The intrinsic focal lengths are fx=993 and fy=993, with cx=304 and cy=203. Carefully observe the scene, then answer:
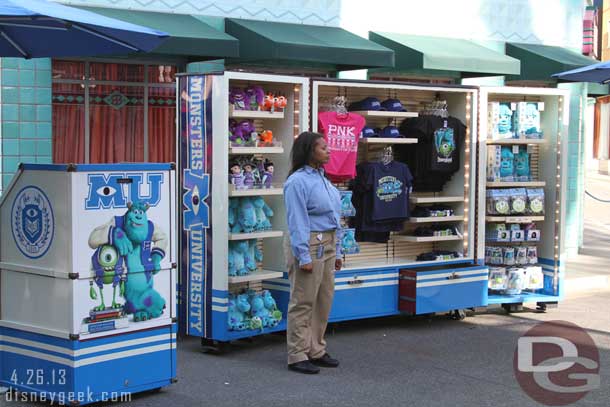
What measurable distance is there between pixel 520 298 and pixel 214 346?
3.96 m

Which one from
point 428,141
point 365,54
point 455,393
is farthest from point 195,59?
point 455,393

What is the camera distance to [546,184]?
11.6m

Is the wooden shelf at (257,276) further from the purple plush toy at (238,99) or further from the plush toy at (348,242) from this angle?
the purple plush toy at (238,99)

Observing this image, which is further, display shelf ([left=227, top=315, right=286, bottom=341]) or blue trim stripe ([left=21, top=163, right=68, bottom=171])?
display shelf ([left=227, top=315, right=286, bottom=341])

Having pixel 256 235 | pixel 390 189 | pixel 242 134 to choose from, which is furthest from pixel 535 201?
pixel 242 134

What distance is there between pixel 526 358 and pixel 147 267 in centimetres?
363

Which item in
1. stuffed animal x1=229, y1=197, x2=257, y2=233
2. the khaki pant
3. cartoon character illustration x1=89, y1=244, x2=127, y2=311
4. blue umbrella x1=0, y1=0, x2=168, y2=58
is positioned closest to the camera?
→ blue umbrella x1=0, y1=0, x2=168, y2=58

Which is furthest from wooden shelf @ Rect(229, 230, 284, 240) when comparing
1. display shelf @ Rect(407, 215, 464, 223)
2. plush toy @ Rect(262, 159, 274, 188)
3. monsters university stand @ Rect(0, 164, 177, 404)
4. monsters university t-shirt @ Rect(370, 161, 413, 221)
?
display shelf @ Rect(407, 215, 464, 223)

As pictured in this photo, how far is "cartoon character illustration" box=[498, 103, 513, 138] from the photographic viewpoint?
37.2ft

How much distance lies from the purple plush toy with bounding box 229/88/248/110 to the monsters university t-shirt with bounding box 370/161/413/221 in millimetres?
1773

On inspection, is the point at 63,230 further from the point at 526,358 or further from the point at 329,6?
the point at 329,6

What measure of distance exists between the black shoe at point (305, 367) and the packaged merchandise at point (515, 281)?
388 cm

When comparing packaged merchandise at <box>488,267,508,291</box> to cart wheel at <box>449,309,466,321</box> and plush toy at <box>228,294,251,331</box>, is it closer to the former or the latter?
cart wheel at <box>449,309,466,321</box>

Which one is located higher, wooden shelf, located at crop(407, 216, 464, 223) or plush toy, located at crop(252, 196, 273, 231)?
plush toy, located at crop(252, 196, 273, 231)
